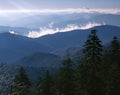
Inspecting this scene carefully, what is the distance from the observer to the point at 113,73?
2007 inches

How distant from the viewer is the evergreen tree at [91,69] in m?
47.5

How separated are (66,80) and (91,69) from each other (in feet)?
36.2

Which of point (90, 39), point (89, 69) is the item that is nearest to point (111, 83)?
point (89, 69)

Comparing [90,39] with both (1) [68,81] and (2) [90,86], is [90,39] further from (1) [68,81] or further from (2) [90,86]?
(1) [68,81]

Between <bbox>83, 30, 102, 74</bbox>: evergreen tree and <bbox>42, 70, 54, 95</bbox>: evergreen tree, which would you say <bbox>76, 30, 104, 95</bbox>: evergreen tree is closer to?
<bbox>83, 30, 102, 74</bbox>: evergreen tree

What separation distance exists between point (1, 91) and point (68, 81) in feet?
56.0

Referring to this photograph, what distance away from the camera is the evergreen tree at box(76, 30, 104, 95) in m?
47.5

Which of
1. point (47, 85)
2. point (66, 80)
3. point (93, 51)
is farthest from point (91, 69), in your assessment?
point (47, 85)

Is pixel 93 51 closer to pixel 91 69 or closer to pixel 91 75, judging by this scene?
pixel 91 69

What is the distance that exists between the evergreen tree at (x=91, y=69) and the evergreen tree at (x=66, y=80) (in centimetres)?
530

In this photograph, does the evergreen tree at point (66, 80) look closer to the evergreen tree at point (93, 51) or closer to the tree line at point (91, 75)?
the tree line at point (91, 75)

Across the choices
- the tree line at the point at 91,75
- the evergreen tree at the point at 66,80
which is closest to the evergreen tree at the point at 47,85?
the tree line at the point at 91,75

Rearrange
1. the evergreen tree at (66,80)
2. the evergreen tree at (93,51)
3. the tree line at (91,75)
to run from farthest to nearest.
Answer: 1. the evergreen tree at (66,80)
2. the tree line at (91,75)
3. the evergreen tree at (93,51)

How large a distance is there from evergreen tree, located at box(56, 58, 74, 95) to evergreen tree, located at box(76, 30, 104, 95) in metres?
5.30
